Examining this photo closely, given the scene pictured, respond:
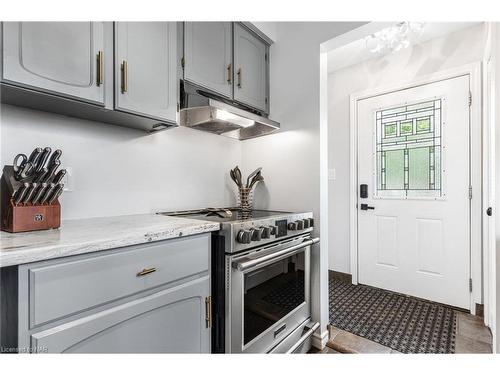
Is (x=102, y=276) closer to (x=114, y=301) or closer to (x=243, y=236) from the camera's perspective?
(x=114, y=301)

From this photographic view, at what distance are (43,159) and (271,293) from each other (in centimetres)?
125

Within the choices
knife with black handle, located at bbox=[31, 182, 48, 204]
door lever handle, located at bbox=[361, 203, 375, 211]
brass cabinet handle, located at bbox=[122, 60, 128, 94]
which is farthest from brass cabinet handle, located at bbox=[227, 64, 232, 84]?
door lever handle, located at bbox=[361, 203, 375, 211]

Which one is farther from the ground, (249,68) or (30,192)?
(249,68)

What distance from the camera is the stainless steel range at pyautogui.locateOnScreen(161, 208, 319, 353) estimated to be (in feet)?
3.90

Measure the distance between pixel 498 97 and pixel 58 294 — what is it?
6.16 ft

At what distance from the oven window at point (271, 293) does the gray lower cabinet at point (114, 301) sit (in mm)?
217

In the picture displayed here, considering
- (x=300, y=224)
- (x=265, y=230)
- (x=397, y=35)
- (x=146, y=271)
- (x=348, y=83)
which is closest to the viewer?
(x=146, y=271)

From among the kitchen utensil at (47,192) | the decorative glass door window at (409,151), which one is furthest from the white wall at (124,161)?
the decorative glass door window at (409,151)

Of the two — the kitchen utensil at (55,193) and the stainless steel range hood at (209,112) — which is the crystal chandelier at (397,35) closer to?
the stainless steel range hood at (209,112)

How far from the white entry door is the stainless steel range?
126 cm

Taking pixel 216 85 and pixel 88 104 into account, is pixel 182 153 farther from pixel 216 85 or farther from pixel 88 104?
pixel 88 104

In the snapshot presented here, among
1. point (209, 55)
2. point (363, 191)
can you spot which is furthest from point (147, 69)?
point (363, 191)

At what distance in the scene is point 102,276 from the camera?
83 cm

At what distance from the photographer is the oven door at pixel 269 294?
1196 mm
